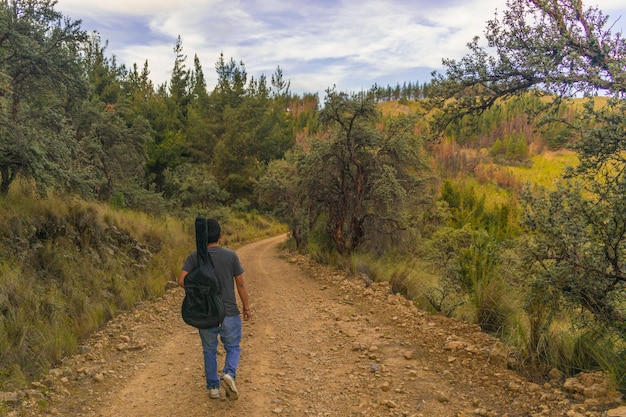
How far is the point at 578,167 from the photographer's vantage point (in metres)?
4.66

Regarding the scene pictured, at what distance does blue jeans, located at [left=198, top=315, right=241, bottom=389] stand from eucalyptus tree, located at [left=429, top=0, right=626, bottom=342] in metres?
3.56

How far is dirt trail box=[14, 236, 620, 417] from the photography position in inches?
162

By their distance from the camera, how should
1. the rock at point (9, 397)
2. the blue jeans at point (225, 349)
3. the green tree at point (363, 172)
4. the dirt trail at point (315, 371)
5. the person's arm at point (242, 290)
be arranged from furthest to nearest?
the green tree at point (363, 172) < the person's arm at point (242, 290) < the blue jeans at point (225, 349) < the dirt trail at point (315, 371) < the rock at point (9, 397)

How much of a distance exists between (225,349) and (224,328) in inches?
9.0

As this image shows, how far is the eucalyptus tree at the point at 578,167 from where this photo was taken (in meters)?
4.29

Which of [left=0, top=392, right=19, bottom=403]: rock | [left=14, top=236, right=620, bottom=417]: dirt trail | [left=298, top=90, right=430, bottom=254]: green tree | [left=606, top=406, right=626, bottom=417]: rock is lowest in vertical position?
[left=14, top=236, right=620, bottom=417]: dirt trail

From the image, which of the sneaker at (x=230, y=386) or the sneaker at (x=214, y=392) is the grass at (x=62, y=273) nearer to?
the sneaker at (x=214, y=392)

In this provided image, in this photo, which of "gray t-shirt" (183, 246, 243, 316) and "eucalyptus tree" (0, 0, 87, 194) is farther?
"eucalyptus tree" (0, 0, 87, 194)

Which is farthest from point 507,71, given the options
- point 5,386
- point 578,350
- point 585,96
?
point 5,386

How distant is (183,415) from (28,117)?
875 cm

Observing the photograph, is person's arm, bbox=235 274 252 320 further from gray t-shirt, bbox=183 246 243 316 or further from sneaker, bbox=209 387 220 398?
sneaker, bbox=209 387 220 398

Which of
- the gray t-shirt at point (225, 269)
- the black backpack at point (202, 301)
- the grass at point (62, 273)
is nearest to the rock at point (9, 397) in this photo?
the grass at point (62, 273)

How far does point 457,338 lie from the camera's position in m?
5.61

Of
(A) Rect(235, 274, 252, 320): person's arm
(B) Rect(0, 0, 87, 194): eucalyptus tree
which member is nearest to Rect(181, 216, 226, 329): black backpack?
(A) Rect(235, 274, 252, 320): person's arm
